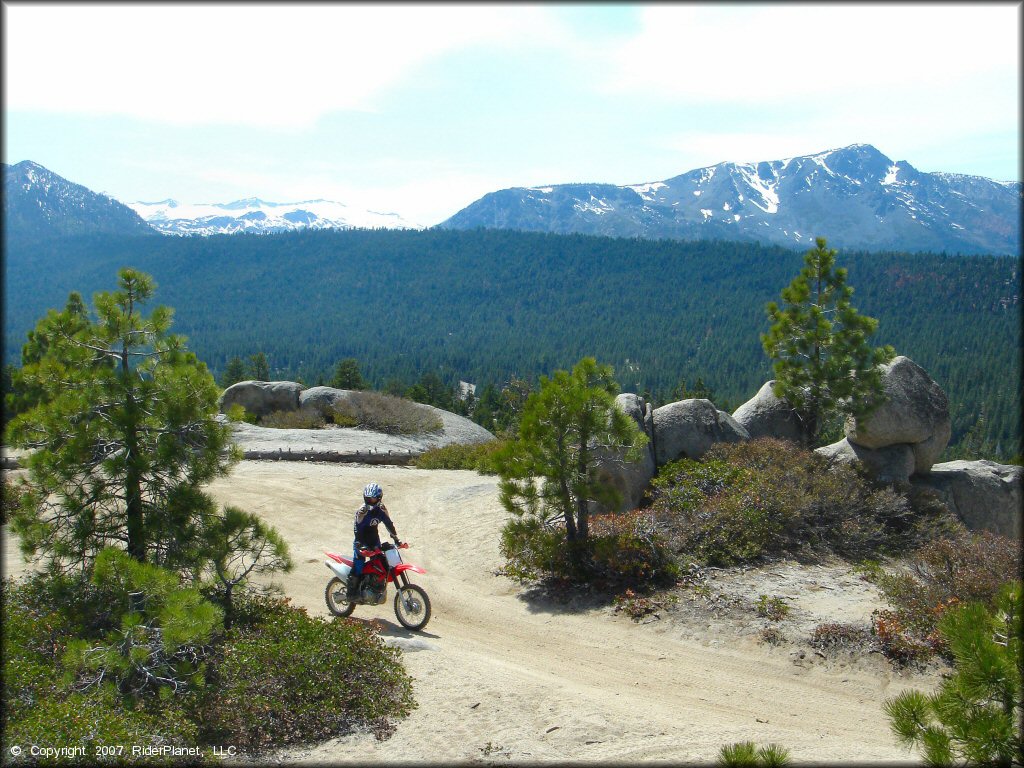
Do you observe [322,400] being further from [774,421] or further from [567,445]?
[567,445]

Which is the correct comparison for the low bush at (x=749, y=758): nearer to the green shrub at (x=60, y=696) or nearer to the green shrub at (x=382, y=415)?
the green shrub at (x=60, y=696)

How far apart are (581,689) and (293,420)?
2171cm

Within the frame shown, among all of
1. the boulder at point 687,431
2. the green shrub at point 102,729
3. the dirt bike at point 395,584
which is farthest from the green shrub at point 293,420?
the green shrub at point 102,729

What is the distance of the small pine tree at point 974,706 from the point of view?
427cm

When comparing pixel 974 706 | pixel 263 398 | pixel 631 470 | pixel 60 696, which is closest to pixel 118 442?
pixel 60 696

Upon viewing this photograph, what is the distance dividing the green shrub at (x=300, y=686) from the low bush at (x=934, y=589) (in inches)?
237

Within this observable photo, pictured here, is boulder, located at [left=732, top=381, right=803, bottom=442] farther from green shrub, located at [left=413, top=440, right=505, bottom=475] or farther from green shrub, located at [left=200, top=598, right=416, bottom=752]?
green shrub, located at [left=200, top=598, right=416, bottom=752]

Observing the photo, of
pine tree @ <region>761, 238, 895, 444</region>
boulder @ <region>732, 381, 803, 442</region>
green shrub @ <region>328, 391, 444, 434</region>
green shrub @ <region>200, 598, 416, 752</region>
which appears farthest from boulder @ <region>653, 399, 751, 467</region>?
green shrub @ <region>328, 391, 444, 434</region>

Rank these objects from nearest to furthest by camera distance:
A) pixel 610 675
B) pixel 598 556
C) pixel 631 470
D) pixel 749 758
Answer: pixel 749 758, pixel 610 675, pixel 598 556, pixel 631 470

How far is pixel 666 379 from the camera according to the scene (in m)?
134

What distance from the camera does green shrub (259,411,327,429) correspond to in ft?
87.4

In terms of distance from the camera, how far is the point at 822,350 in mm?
17172

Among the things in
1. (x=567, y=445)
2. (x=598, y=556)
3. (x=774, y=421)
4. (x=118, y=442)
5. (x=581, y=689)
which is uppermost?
(x=118, y=442)

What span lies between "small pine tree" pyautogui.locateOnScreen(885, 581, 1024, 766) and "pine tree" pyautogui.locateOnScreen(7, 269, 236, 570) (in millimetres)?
7113
